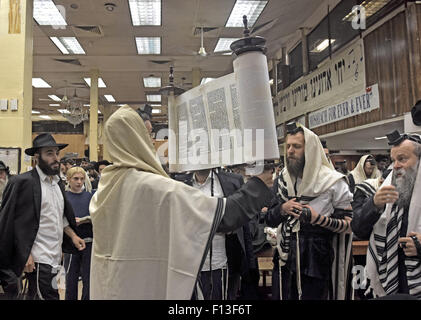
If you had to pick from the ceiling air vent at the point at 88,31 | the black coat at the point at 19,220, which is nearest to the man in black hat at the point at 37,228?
the black coat at the point at 19,220

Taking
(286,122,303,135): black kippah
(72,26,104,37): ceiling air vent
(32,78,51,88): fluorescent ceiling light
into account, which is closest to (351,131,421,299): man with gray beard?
(286,122,303,135): black kippah

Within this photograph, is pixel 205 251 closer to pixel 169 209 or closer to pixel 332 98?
pixel 169 209

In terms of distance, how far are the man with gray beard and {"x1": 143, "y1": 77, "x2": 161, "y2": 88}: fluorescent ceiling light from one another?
28.2 ft

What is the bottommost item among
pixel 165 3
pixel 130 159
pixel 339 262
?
pixel 339 262

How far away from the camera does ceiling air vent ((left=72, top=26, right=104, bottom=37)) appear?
257 inches

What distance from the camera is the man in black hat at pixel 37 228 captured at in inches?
92.1

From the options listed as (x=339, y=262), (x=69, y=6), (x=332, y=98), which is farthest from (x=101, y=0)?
(x=339, y=262)

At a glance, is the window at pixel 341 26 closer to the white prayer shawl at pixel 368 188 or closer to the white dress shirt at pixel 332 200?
the white prayer shawl at pixel 368 188

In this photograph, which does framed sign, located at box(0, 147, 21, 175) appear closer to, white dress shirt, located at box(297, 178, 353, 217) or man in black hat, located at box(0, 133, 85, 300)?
man in black hat, located at box(0, 133, 85, 300)

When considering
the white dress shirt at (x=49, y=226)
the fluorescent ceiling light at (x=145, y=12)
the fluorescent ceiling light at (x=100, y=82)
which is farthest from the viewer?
the fluorescent ceiling light at (x=100, y=82)

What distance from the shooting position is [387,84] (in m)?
4.92

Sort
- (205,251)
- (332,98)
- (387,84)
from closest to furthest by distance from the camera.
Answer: (205,251)
(387,84)
(332,98)

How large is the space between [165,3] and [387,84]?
140 inches

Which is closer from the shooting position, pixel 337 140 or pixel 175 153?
pixel 175 153
